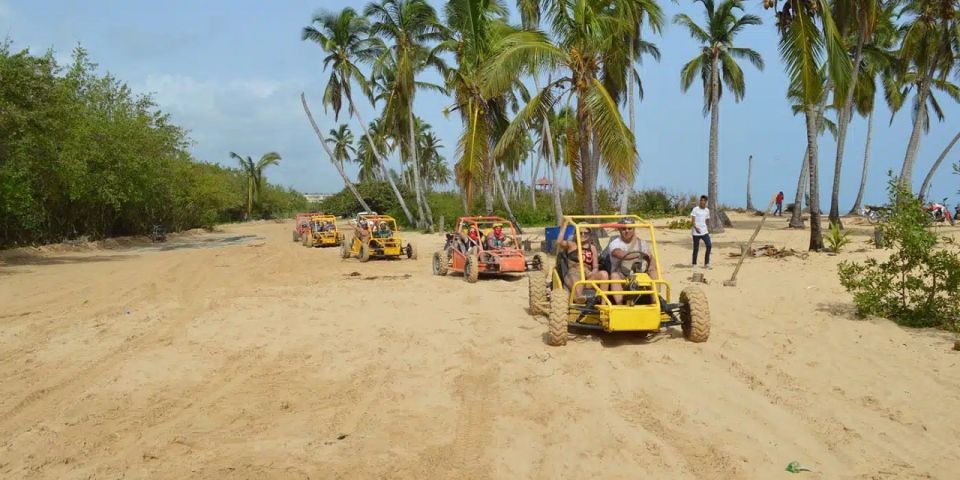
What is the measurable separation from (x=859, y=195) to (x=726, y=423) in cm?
3414

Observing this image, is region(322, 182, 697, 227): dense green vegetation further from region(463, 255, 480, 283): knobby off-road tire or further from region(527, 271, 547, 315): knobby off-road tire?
region(527, 271, 547, 315): knobby off-road tire

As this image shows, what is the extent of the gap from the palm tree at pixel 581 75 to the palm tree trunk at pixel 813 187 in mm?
4998

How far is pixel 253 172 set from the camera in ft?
231

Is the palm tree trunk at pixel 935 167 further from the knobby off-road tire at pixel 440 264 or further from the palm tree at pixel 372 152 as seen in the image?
the palm tree at pixel 372 152

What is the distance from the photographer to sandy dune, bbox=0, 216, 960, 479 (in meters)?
4.05

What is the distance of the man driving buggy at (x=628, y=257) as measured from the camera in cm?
719

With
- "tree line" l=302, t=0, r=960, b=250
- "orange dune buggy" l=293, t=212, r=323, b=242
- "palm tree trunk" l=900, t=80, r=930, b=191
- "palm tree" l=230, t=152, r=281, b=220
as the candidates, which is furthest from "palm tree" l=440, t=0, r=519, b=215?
"palm tree" l=230, t=152, r=281, b=220

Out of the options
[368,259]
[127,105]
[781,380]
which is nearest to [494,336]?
[781,380]

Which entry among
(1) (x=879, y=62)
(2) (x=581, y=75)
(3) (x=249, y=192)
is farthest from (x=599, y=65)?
(3) (x=249, y=192)

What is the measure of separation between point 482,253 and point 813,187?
8.63 metres

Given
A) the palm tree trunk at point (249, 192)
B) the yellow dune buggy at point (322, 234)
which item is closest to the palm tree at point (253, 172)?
the palm tree trunk at point (249, 192)

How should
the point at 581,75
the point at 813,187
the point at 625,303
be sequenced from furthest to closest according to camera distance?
the point at 813,187 → the point at 581,75 → the point at 625,303

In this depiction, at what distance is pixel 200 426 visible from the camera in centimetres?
479

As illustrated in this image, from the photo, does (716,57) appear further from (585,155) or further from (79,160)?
(79,160)
